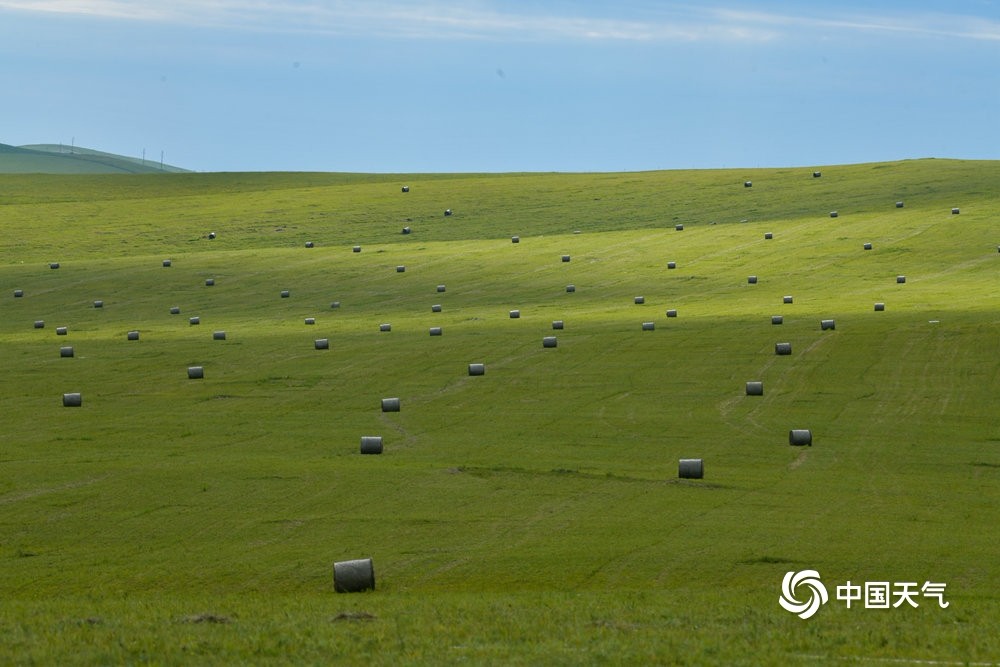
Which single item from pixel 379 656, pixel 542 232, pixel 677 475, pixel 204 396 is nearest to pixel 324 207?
pixel 542 232

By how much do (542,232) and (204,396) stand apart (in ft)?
152

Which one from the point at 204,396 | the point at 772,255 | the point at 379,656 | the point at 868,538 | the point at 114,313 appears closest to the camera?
the point at 379,656

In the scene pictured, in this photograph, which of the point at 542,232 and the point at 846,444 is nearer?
the point at 846,444

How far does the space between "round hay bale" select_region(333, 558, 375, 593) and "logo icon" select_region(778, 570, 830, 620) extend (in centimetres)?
393

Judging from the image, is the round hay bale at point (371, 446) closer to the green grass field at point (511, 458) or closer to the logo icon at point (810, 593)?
the green grass field at point (511, 458)

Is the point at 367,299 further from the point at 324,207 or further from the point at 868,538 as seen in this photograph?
the point at 868,538

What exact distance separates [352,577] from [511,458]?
29.9 feet

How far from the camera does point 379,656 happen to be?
39.5 ft

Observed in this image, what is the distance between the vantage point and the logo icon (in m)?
13.8

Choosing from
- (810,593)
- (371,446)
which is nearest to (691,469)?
(371,446)

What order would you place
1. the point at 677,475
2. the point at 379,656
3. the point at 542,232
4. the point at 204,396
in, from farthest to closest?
the point at 542,232 → the point at 204,396 → the point at 677,475 → the point at 379,656

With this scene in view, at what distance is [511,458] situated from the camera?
2420 cm

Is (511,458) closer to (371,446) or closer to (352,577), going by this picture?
(371,446)

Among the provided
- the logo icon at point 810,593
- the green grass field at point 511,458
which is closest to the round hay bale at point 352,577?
the green grass field at point 511,458
